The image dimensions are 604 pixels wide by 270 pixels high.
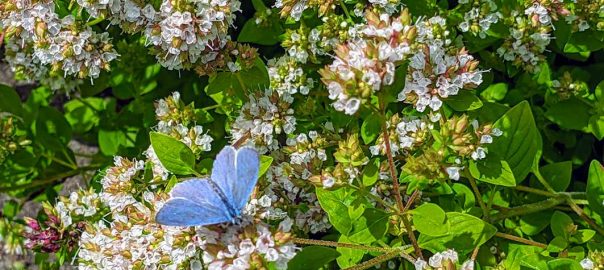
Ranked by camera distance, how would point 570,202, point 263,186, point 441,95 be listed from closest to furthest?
point 441,95, point 263,186, point 570,202

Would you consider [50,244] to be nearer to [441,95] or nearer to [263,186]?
[263,186]

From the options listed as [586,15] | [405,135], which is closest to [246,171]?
[405,135]

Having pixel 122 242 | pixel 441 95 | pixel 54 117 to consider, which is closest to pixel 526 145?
pixel 441 95

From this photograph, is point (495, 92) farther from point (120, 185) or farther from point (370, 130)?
point (120, 185)

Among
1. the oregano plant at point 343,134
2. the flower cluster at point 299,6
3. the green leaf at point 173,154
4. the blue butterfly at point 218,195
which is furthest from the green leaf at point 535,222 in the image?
the blue butterfly at point 218,195

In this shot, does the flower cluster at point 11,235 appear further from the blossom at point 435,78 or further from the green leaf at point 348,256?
the blossom at point 435,78

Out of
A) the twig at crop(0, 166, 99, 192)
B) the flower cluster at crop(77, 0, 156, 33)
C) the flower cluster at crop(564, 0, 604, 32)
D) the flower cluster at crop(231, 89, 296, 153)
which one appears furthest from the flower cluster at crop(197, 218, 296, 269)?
the twig at crop(0, 166, 99, 192)

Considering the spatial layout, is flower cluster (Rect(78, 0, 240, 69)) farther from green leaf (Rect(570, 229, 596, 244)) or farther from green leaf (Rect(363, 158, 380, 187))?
green leaf (Rect(570, 229, 596, 244))

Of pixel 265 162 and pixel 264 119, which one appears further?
pixel 264 119
